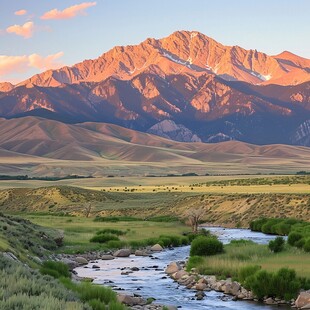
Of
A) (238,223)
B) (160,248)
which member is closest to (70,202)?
(238,223)

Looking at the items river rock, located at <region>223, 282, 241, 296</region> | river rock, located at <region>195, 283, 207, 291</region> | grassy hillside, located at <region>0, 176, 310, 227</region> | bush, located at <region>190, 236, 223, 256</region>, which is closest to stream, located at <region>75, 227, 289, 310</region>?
river rock, located at <region>223, 282, 241, 296</region>

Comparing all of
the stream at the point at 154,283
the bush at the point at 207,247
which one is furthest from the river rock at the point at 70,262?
the bush at the point at 207,247

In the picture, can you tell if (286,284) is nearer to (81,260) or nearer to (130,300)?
(130,300)

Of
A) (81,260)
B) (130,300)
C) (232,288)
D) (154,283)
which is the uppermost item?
(130,300)

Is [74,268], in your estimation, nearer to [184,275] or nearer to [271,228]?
[184,275]

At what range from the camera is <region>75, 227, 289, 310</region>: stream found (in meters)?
32.5

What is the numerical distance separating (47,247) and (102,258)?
4546mm

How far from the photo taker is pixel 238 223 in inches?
3708

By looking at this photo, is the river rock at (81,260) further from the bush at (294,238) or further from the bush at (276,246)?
the bush at (294,238)

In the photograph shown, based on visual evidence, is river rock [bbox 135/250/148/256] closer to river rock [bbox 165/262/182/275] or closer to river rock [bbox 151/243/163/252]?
river rock [bbox 151/243/163/252]

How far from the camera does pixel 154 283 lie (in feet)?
Answer: 130

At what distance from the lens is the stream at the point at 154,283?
32500mm

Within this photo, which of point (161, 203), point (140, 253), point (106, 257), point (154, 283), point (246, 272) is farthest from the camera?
point (161, 203)

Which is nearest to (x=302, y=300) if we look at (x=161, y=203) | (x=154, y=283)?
(x=154, y=283)
